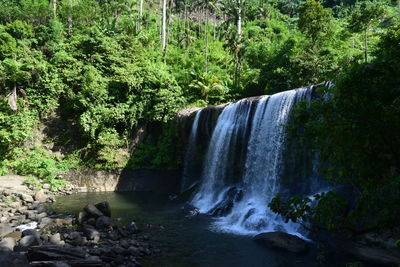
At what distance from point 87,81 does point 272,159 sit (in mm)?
14053

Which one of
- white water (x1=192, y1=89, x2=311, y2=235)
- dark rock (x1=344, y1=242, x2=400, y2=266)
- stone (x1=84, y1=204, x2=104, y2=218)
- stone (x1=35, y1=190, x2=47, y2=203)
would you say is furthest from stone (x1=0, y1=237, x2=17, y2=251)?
dark rock (x1=344, y1=242, x2=400, y2=266)

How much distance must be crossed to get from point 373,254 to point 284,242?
2.29 m

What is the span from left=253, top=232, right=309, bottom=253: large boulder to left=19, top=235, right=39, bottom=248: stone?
6629 mm

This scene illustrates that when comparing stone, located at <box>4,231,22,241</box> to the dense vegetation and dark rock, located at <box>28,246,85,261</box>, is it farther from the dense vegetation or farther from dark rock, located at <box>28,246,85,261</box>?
the dense vegetation

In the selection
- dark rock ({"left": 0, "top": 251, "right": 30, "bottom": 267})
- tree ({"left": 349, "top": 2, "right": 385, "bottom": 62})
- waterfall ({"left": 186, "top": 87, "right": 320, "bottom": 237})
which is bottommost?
dark rock ({"left": 0, "top": 251, "right": 30, "bottom": 267})

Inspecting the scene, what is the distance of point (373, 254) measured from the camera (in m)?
8.16

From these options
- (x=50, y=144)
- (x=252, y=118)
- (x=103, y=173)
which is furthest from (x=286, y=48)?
(x=50, y=144)

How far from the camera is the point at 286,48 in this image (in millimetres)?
25000

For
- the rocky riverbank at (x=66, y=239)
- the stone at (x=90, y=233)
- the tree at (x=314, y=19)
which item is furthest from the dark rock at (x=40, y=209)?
the tree at (x=314, y=19)

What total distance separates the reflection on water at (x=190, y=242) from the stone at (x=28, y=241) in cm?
340

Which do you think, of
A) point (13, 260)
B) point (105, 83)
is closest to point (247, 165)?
point (13, 260)

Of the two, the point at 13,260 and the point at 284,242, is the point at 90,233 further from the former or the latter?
the point at 284,242

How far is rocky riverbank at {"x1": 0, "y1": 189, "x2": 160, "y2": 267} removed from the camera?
755 cm

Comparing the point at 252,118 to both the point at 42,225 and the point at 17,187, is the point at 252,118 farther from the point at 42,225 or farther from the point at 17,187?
the point at 17,187
